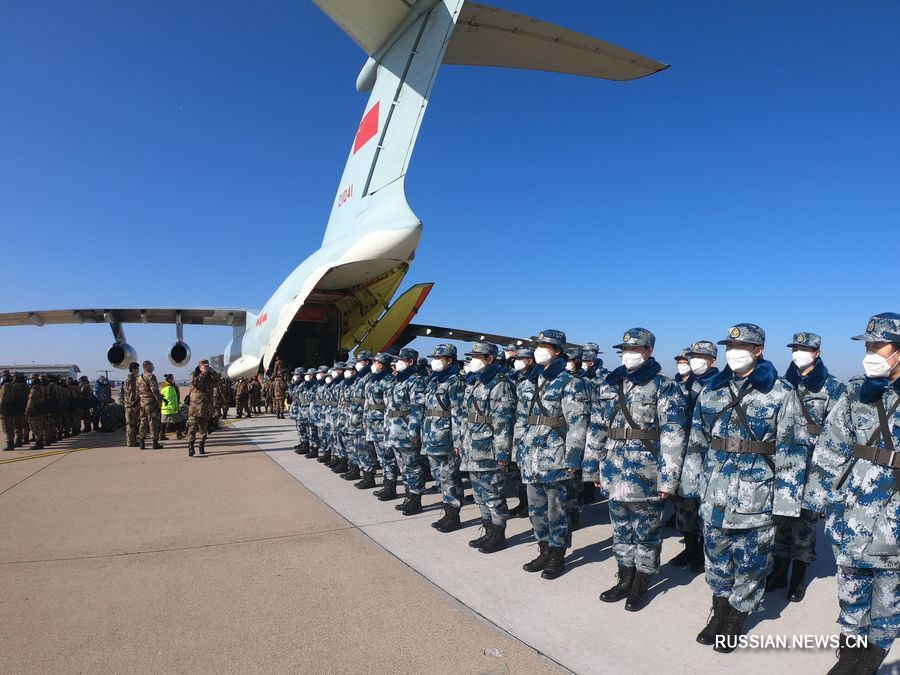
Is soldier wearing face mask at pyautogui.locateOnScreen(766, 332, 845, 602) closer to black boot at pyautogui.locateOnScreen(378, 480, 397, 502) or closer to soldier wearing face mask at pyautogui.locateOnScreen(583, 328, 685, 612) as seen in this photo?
soldier wearing face mask at pyautogui.locateOnScreen(583, 328, 685, 612)

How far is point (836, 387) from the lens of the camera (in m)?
4.25

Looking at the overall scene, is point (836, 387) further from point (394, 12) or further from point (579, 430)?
point (394, 12)

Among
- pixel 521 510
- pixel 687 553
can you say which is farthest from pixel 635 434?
pixel 521 510

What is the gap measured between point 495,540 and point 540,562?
59 centimetres

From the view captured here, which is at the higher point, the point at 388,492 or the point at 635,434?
the point at 635,434

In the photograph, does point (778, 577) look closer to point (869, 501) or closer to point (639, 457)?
point (639, 457)

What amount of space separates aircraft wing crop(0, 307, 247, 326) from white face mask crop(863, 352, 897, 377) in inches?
653

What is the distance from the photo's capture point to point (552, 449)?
416 centimetres

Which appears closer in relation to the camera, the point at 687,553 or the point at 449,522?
the point at 687,553

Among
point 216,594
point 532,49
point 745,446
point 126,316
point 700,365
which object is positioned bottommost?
point 216,594

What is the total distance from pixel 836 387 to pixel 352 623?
4101 millimetres

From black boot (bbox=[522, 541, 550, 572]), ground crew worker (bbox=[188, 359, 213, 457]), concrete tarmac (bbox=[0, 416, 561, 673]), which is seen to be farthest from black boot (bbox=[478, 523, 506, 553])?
ground crew worker (bbox=[188, 359, 213, 457])

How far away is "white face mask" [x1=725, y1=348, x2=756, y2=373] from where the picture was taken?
3246 mm

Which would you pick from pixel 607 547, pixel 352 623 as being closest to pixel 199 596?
pixel 352 623
